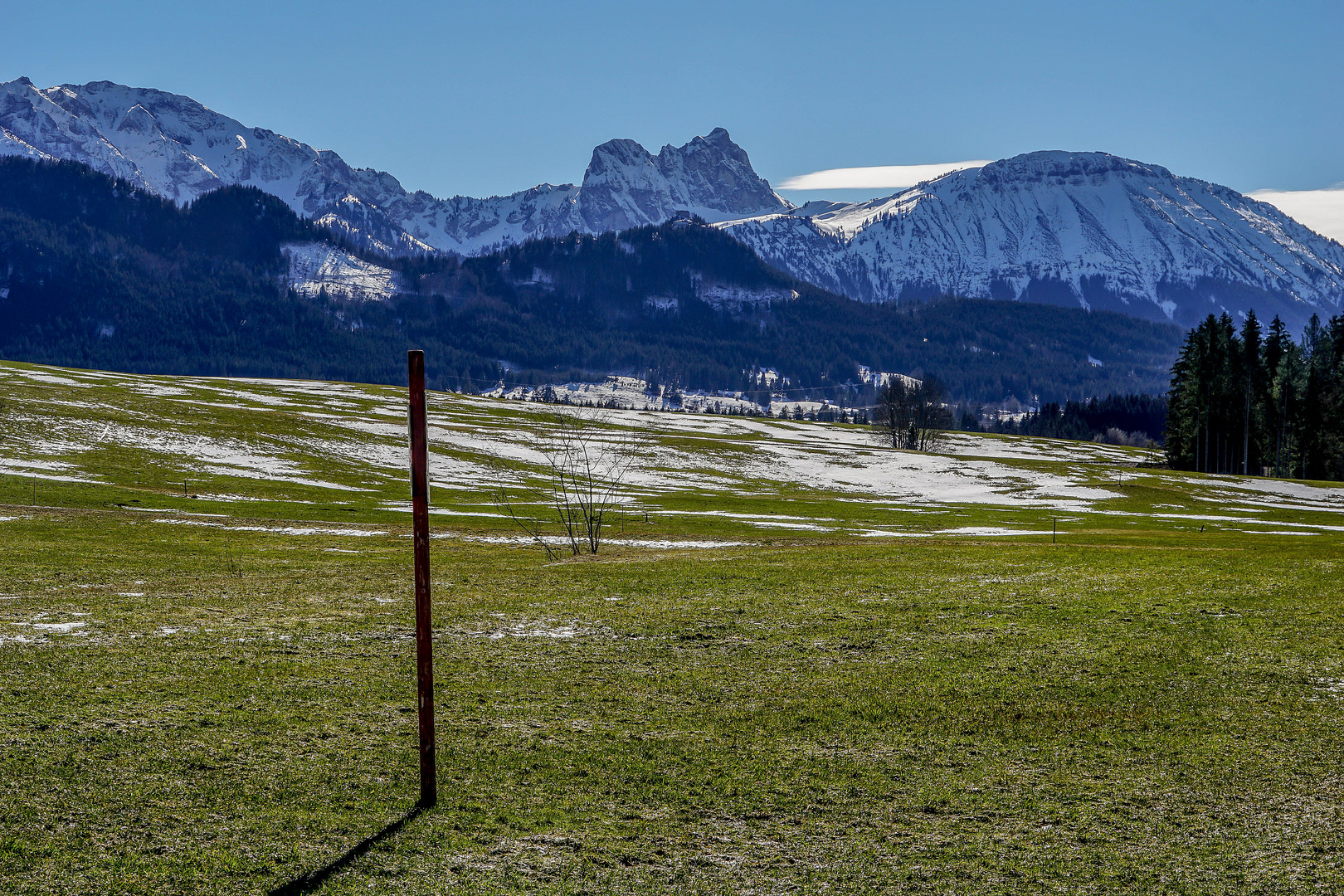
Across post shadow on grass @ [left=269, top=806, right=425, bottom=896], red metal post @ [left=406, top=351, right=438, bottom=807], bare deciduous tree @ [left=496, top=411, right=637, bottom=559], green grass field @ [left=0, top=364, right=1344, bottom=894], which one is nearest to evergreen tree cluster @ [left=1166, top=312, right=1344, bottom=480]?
bare deciduous tree @ [left=496, top=411, right=637, bottom=559]

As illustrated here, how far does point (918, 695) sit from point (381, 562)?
23076mm

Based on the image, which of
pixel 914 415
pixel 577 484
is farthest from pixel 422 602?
pixel 914 415

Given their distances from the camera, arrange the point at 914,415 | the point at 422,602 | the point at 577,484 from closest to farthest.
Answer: the point at 422,602
the point at 577,484
the point at 914,415

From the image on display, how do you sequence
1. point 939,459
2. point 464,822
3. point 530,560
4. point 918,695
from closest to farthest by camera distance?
1. point 464,822
2. point 918,695
3. point 530,560
4. point 939,459

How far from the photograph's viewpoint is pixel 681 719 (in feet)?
51.8

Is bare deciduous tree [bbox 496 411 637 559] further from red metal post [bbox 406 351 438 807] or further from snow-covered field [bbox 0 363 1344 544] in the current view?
red metal post [bbox 406 351 438 807]

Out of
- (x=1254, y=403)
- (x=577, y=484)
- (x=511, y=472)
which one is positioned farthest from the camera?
(x=1254, y=403)

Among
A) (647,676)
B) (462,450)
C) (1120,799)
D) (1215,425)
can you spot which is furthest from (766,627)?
(1215,425)

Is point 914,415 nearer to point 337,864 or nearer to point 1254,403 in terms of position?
point 1254,403

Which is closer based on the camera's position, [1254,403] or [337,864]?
[337,864]

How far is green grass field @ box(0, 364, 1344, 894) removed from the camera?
421 inches

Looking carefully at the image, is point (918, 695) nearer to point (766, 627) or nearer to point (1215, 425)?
point (766, 627)

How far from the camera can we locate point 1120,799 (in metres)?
12.5

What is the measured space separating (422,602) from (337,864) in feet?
10.3
